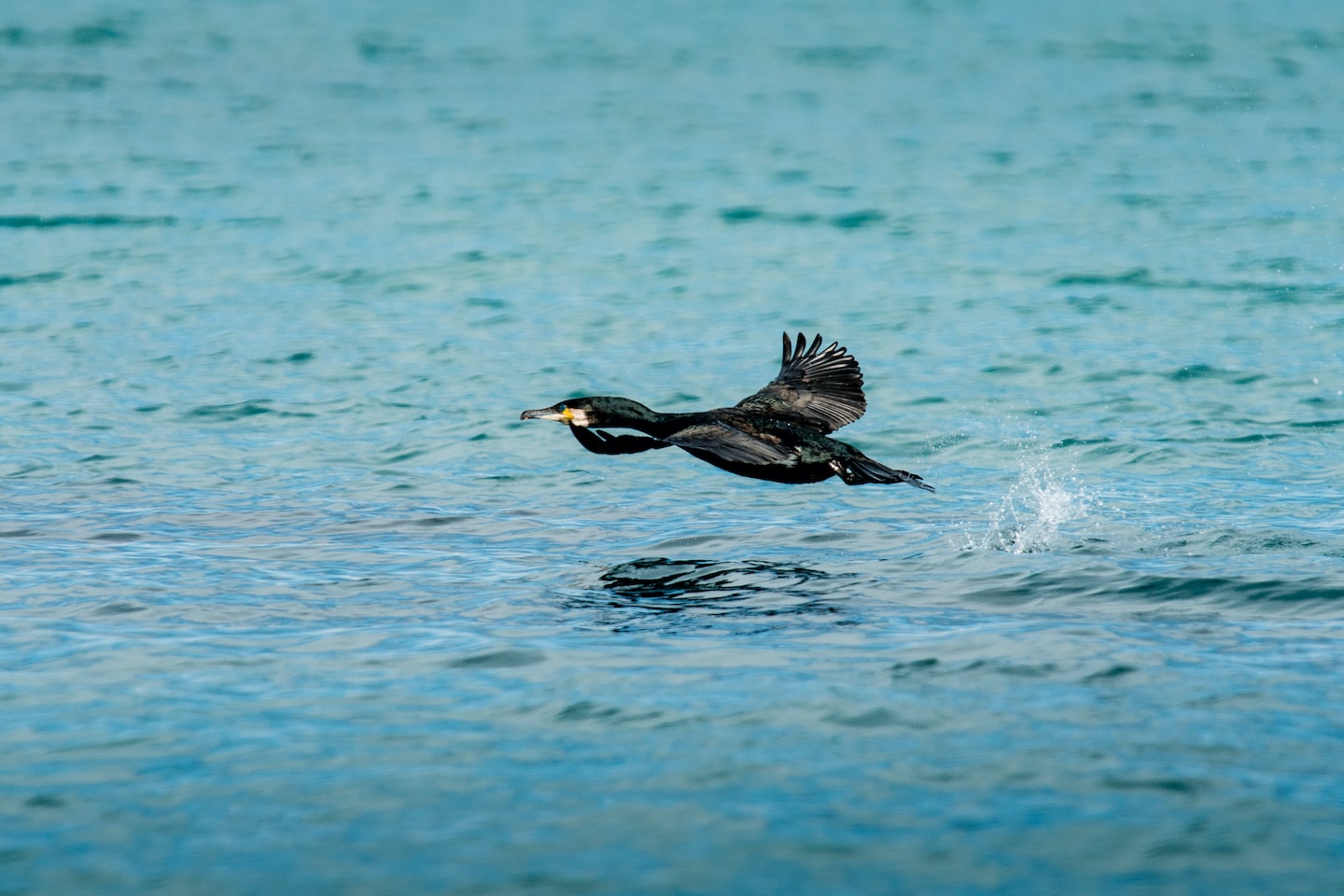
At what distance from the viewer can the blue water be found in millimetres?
6605

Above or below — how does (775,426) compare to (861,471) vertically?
above

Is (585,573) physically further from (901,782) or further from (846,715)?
(901,782)

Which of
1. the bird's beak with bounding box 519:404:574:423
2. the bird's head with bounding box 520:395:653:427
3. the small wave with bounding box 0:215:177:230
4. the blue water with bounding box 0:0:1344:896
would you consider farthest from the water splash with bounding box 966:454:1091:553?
the small wave with bounding box 0:215:177:230

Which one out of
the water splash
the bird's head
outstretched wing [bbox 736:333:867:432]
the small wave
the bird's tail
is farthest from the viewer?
the small wave

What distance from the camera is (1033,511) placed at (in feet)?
37.9

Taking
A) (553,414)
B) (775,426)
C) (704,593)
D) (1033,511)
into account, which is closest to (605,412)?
(553,414)

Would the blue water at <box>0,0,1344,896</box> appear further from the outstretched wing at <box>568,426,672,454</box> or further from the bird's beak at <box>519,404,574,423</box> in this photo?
the bird's beak at <box>519,404,574,423</box>

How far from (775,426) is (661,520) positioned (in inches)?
67.5

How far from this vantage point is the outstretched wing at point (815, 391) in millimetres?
10766

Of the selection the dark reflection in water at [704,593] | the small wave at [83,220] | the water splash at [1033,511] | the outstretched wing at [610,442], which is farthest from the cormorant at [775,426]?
the small wave at [83,220]

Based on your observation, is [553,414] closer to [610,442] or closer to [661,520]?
[610,442]

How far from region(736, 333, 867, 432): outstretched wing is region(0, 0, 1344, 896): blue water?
827 mm

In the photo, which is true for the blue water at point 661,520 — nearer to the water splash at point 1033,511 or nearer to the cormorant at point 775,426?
the water splash at point 1033,511

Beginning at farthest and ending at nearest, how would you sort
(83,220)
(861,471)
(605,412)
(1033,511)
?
(83,220) → (1033,511) → (605,412) → (861,471)
